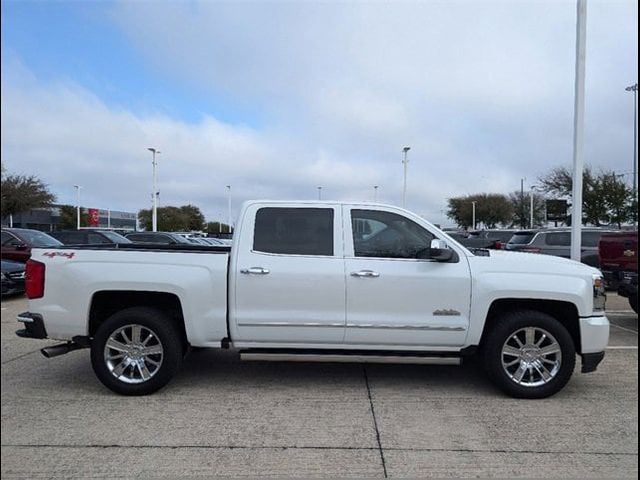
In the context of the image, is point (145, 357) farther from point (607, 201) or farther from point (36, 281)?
point (607, 201)

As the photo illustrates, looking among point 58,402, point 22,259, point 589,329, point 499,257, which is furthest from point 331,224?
point 22,259

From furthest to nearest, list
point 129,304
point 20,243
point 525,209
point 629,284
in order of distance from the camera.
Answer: point 525,209 < point 20,243 < point 629,284 < point 129,304

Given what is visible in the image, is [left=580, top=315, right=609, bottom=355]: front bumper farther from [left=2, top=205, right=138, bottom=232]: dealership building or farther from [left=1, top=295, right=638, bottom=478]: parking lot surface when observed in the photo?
[left=2, top=205, right=138, bottom=232]: dealership building

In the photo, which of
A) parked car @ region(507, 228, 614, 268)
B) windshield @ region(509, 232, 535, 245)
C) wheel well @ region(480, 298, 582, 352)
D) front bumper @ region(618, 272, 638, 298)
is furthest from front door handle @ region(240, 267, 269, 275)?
windshield @ region(509, 232, 535, 245)

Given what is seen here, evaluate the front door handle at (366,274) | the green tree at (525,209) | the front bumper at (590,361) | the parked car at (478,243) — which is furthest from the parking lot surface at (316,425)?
the green tree at (525,209)

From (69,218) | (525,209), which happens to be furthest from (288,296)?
(69,218)

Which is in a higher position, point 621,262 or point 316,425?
point 621,262

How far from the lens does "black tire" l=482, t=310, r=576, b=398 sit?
15.7 ft

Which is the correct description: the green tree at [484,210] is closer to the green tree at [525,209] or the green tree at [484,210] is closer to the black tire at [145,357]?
the green tree at [525,209]

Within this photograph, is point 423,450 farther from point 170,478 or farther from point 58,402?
point 58,402

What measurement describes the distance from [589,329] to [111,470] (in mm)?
4231

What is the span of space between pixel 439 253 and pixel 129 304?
312 centimetres

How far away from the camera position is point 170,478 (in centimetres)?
337

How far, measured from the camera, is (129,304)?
520cm
